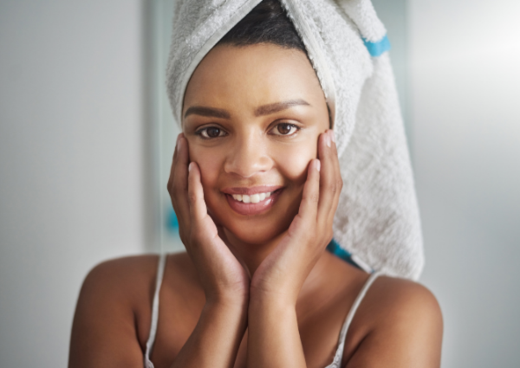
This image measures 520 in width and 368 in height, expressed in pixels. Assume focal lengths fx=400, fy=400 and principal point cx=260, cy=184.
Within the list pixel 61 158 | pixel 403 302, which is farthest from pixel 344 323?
pixel 61 158

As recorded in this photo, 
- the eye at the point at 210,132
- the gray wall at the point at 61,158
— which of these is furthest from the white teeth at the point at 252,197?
the gray wall at the point at 61,158

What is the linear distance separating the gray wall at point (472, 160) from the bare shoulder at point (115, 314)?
568mm

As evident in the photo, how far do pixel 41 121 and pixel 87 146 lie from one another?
0.71 feet

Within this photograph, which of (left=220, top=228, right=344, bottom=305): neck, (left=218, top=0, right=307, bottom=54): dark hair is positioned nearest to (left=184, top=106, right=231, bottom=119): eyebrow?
(left=218, top=0, right=307, bottom=54): dark hair

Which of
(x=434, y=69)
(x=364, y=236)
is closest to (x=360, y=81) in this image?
(x=434, y=69)

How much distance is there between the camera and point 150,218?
5.15ft

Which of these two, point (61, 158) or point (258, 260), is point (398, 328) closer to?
point (258, 260)

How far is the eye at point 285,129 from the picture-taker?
622 mm

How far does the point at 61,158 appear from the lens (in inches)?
50.0

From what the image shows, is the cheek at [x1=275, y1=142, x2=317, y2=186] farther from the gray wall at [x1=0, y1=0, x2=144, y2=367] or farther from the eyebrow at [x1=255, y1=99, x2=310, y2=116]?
the gray wall at [x1=0, y1=0, x2=144, y2=367]

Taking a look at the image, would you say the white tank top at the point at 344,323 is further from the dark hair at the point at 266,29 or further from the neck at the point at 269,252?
the dark hair at the point at 266,29

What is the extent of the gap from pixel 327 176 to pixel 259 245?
0.63 ft

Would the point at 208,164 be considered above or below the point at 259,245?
above

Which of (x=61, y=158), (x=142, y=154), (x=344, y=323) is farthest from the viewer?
(x=142, y=154)
